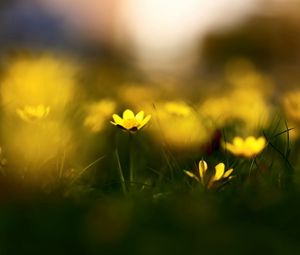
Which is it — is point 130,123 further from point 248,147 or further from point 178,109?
point 178,109

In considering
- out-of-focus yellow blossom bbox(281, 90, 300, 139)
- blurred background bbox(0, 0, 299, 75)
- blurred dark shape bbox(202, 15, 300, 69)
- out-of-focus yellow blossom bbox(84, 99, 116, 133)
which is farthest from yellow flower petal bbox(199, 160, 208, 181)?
blurred dark shape bbox(202, 15, 300, 69)

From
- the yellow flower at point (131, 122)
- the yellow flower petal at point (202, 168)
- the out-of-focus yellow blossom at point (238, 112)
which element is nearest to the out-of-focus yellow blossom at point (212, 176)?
the yellow flower petal at point (202, 168)

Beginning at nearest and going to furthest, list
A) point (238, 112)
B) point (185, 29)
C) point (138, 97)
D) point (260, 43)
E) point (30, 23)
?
point (238, 112) → point (138, 97) → point (30, 23) → point (260, 43) → point (185, 29)

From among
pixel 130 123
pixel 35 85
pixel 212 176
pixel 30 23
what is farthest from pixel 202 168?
pixel 30 23

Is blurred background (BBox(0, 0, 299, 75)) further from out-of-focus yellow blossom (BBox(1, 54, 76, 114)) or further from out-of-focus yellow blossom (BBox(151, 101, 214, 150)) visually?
out-of-focus yellow blossom (BBox(151, 101, 214, 150))

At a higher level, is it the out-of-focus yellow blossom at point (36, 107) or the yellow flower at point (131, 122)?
the out-of-focus yellow blossom at point (36, 107)

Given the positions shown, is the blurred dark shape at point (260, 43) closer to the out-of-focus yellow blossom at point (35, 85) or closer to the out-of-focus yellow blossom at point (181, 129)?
the out-of-focus yellow blossom at point (35, 85)
